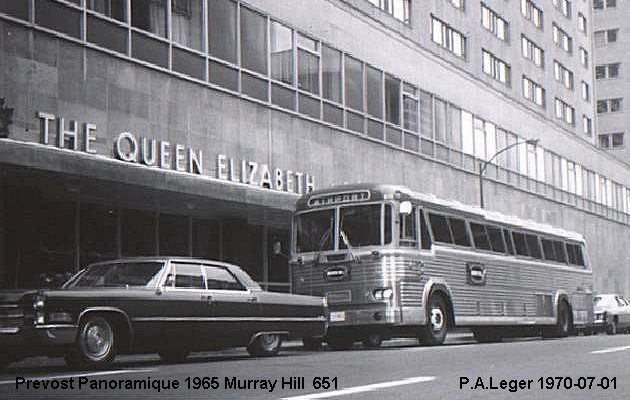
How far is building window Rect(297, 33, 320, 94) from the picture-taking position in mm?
31750

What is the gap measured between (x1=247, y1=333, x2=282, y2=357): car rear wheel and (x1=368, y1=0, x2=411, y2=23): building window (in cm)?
2325

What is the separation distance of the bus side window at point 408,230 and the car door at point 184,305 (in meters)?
6.12

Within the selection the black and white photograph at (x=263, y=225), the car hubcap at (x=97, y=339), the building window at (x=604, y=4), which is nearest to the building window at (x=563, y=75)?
the black and white photograph at (x=263, y=225)

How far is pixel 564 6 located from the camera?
2552 inches

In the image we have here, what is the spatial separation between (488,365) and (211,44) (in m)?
15.9

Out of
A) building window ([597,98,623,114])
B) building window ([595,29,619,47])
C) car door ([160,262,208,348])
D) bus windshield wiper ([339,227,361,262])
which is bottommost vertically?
car door ([160,262,208,348])

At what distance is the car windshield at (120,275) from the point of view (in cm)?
1452

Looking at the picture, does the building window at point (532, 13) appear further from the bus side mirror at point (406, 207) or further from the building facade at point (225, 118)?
the bus side mirror at point (406, 207)

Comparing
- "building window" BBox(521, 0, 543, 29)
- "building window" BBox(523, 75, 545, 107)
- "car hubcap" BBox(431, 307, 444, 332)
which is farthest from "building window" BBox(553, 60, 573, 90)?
"car hubcap" BBox(431, 307, 444, 332)

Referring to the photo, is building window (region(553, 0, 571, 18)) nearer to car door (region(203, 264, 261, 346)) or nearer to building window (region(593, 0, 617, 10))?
building window (region(593, 0, 617, 10))

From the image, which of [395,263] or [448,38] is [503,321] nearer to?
[395,263]

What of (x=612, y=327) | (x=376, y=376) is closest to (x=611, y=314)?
(x=612, y=327)

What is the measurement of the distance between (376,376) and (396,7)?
30.3 m

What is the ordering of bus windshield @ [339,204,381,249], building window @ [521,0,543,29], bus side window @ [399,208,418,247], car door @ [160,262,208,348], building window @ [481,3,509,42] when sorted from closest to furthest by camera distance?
car door @ [160,262,208,348], bus windshield @ [339,204,381,249], bus side window @ [399,208,418,247], building window @ [481,3,509,42], building window @ [521,0,543,29]
